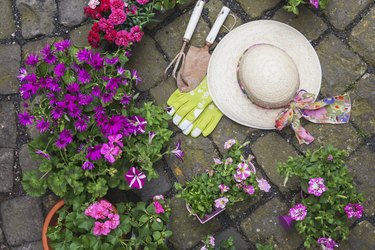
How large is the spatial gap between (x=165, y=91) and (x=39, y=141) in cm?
82

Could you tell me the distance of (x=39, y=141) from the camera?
3.08m

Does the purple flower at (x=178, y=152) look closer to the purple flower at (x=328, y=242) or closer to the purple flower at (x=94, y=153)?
the purple flower at (x=94, y=153)

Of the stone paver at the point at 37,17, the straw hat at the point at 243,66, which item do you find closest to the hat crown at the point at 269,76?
the straw hat at the point at 243,66

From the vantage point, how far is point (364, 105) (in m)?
3.39

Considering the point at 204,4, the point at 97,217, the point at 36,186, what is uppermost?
the point at 204,4

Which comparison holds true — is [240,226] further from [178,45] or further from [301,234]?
[178,45]

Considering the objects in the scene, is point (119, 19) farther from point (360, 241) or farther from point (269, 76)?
point (360, 241)

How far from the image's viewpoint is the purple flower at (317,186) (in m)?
3.00

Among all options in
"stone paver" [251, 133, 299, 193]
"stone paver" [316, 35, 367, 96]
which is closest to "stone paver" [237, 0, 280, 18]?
"stone paver" [316, 35, 367, 96]

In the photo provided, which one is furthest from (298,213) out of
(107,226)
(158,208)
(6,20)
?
(6,20)

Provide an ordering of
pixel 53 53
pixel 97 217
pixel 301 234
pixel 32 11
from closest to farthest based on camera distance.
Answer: pixel 97 217 → pixel 53 53 → pixel 301 234 → pixel 32 11

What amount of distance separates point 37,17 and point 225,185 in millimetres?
1541

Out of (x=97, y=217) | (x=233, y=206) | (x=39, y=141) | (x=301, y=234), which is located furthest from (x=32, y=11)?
(x=301, y=234)

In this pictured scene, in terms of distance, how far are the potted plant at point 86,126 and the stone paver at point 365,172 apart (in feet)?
3.49
